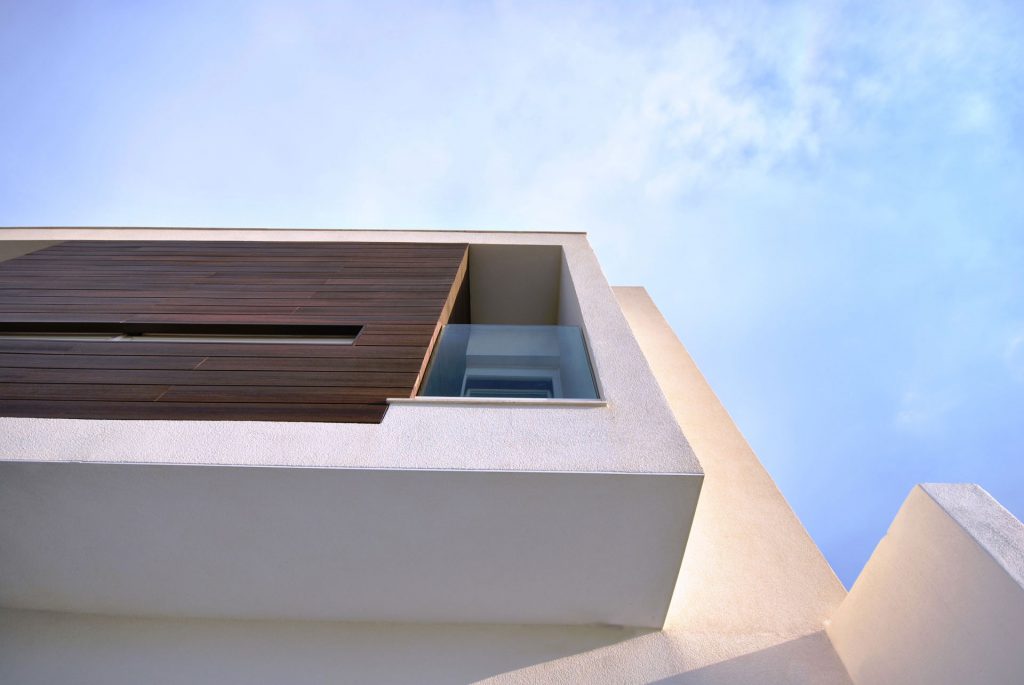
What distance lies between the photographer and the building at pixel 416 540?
1.77m

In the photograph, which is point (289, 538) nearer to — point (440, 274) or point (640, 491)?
point (640, 491)

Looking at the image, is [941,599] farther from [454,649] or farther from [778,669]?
[454,649]

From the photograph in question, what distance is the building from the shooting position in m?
1.77

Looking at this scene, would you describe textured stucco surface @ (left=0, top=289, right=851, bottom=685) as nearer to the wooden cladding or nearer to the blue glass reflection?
the wooden cladding

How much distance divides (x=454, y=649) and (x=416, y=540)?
2.37 feet

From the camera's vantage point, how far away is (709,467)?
3613mm

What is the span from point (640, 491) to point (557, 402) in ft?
2.06

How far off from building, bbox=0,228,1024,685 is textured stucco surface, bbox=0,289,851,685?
0.03 feet

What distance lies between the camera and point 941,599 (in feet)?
5.70

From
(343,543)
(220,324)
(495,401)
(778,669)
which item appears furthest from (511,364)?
(220,324)

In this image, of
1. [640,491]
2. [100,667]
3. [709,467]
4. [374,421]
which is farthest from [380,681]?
[709,467]

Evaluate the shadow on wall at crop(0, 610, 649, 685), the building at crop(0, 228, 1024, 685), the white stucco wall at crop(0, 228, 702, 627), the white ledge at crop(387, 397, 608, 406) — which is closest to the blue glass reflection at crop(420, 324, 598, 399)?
the building at crop(0, 228, 1024, 685)

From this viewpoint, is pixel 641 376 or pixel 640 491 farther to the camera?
pixel 641 376

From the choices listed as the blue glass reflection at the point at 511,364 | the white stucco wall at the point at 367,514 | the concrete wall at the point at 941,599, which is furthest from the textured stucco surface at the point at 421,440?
the concrete wall at the point at 941,599
